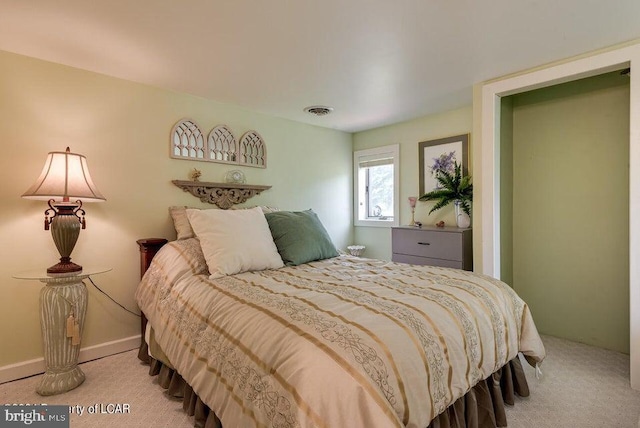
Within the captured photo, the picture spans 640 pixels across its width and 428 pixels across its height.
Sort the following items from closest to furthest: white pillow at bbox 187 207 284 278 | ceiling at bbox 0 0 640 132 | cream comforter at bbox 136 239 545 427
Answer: cream comforter at bbox 136 239 545 427, ceiling at bbox 0 0 640 132, white pillow at bbox 187 207 284 278

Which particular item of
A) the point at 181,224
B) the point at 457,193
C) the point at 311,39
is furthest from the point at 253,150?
the point at 457,193

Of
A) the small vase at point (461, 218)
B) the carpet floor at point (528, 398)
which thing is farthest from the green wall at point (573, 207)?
the carpet floor at point (528, 398)

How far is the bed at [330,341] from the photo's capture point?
1.06 m

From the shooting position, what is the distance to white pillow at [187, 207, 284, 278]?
2.14 m

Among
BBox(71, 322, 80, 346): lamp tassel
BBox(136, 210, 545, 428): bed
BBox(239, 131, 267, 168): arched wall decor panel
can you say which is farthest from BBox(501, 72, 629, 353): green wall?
BBox(71, 322, 80, 346): lamp tassel

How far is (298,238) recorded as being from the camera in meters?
2.56

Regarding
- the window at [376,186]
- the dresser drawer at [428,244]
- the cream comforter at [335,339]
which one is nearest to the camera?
the cream comforter at [335,339]

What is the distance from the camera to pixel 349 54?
2.20 metres

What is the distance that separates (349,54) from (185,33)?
103 centimetres

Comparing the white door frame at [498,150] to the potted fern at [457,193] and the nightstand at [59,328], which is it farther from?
the nightstand at [59,328]

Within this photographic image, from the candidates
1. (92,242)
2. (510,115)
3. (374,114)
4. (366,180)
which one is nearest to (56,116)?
(92,242)

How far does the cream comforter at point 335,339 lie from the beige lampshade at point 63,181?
73 centimetres

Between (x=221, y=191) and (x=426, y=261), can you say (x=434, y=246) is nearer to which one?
(x=426, y=261)

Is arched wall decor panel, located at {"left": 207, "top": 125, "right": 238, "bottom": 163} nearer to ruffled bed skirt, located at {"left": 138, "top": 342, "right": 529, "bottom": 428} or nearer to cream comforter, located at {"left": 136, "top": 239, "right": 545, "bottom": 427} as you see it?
cream comforter, located at {"left": 136, "top": 239, "right": 545, "bottom": 427}
